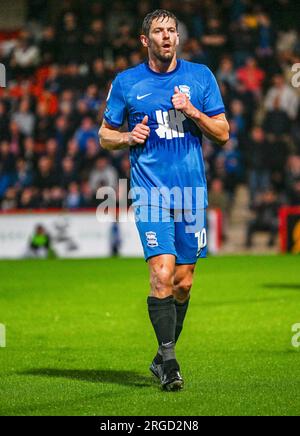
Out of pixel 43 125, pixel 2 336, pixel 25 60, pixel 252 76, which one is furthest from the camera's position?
pixel 25 60

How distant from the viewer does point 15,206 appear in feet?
70.8

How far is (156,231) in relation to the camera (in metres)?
7.21

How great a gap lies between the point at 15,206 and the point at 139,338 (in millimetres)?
12202

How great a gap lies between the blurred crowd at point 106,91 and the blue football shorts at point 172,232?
1355cm

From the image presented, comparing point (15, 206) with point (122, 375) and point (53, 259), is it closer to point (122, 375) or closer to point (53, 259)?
point (53, 259)

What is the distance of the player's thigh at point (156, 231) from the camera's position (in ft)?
23.6

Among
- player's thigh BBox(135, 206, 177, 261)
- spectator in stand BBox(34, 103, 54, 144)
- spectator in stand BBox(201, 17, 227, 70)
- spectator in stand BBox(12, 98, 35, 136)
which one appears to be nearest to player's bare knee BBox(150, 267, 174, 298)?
player's thigh BBox(135, 206, 177, 261)

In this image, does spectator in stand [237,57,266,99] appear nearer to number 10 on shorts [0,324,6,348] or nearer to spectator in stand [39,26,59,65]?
spectator in stand [39,26,59,65]

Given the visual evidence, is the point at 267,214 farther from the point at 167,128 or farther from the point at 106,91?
the point at 167,128

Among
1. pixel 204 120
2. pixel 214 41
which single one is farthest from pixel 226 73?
pixel 204 120

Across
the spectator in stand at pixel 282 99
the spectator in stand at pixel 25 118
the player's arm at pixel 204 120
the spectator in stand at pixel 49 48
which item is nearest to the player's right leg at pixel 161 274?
the player's arm at pixel 204 120

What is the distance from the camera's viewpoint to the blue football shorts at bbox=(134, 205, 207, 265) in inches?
284

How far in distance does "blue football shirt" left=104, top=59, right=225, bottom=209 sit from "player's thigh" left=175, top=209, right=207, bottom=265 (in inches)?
3.2

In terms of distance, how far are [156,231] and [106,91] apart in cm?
1619
